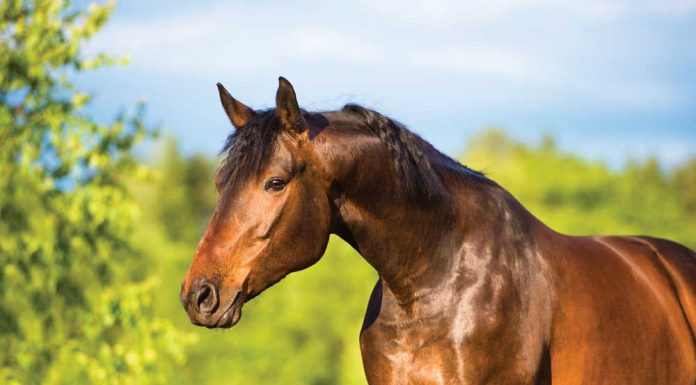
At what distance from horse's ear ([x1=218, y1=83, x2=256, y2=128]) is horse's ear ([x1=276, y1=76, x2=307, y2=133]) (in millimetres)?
395

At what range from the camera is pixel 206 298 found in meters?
4.59

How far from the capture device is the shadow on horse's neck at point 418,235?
5.11m

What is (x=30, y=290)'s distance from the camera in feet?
50.6

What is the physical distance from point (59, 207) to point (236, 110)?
34.9 feet

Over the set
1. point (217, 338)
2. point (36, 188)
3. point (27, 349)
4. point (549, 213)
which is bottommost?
point (217, 338)

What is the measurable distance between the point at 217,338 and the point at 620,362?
1955 inches

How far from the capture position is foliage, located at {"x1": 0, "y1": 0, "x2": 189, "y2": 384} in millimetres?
14656

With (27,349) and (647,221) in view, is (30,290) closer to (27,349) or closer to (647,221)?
(27,349)

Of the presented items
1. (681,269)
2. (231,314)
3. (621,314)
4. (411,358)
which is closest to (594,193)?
(681,269)

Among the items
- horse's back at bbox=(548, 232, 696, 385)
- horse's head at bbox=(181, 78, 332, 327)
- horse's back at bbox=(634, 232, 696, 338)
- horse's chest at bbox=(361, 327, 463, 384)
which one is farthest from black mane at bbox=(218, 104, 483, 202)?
horse's back at bbox=(634, 232, 696, 338)

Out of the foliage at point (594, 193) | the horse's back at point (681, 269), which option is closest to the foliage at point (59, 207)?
the horse's back at point (681, 269)

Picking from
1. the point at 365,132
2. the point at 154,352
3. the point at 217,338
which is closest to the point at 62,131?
the point at 154,352

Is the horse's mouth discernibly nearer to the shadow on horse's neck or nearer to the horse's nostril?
the horse's nostril

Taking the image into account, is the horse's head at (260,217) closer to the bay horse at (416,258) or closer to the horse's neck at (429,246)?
the bay horse at (416,258)
